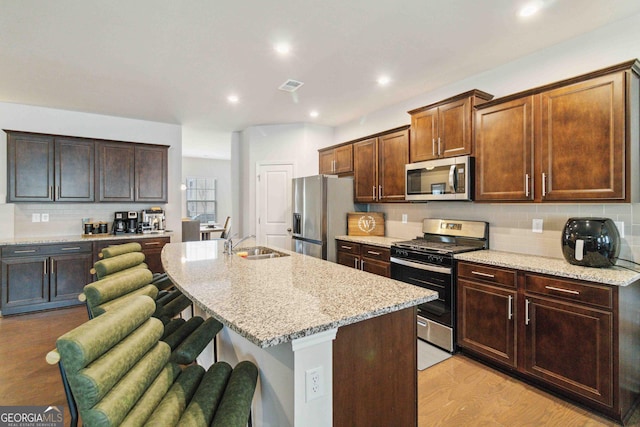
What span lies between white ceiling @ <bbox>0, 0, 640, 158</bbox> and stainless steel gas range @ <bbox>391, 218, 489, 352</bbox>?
172cm

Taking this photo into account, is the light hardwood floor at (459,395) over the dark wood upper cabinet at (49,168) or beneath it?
beneath

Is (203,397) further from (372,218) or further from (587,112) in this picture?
(372,218)

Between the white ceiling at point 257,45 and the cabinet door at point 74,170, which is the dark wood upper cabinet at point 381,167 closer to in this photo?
the white ceiling at point 257,45

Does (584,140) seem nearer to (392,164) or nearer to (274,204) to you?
(392,164)

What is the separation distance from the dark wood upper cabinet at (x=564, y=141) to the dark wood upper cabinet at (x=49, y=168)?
516 centimetres

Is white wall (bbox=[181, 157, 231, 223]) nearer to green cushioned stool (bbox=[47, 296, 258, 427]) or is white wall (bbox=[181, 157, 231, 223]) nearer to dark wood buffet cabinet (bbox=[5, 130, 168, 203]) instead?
dark wood buffet cabinet (bbox=[5, 130, 168, 203])

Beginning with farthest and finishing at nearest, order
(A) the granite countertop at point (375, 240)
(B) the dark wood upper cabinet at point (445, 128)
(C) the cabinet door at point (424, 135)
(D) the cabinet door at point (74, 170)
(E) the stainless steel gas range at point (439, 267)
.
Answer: (D) the cabinet door at point (74, 170) < (A) the granite countertop at point (375, 240) < (C) the cabinet door at point (424, 135) < (B) the dark wood upper cabinet at point (445, 128) < (E) the stainless steel gas range at point (439, 267)

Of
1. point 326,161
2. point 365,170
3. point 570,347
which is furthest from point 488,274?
point 326,161

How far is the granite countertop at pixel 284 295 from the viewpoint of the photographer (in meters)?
1.14

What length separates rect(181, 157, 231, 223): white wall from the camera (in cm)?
970

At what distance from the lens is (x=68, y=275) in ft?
13.9

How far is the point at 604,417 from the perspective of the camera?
2039 millimetres

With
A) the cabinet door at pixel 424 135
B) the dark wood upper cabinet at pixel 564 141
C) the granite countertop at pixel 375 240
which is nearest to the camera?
the dark wood upper cabinet at pixel 564 141

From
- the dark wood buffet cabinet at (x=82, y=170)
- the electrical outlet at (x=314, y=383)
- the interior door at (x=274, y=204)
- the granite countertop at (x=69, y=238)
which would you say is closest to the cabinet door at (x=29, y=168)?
the dark wood buffet cabinet at (x=82, y=170)
